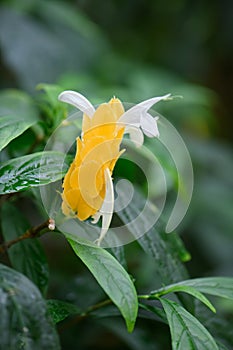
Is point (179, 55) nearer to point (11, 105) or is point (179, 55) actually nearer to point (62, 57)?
point (62, 57)

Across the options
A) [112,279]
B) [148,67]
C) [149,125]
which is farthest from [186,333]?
[148,67]

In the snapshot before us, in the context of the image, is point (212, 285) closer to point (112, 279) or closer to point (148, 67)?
point (112, 279)

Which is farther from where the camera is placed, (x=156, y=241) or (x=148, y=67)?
(x=148, y=67)

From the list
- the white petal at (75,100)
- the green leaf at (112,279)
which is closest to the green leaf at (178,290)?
the green leaf at (112,279)

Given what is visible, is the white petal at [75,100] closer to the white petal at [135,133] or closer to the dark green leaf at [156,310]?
the white petal at [135,133]

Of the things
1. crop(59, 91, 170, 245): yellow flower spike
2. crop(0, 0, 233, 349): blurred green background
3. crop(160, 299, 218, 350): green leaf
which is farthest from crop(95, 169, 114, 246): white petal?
crop(0, 0, 233, 349): blurred green background

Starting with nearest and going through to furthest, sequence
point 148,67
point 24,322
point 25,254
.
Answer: point 24,322 → point 25,254 → point 148,67

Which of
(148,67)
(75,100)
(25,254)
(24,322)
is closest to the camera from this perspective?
(24,322)
